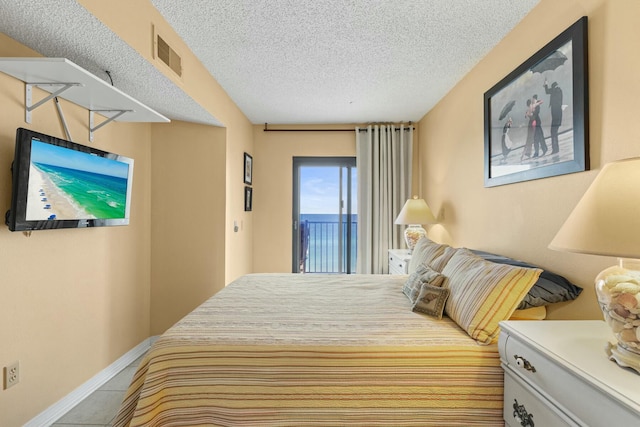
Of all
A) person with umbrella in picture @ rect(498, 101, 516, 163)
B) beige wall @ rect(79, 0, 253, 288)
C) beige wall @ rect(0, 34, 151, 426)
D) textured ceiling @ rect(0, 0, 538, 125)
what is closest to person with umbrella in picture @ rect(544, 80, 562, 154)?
person with umbrella in picture @ rect(498, 101, 516, 163)

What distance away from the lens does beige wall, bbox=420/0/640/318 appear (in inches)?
53.7

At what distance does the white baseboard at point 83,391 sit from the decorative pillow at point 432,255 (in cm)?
255

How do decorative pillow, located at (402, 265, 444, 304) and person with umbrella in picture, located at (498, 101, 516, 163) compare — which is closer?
decorative pillow, located at (402, 265, 444, 304)

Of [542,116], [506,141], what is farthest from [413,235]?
[542,116]

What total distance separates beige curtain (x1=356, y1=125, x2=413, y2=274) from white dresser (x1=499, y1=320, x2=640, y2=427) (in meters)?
3.00

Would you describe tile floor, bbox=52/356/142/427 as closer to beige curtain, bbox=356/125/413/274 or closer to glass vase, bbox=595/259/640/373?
glass vase, bbox=595/259/640/373

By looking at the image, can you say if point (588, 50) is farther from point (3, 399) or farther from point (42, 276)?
point (3, 399)

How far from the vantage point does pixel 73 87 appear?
70.5 inches

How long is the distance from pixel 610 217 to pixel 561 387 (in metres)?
0.55

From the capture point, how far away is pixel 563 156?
1.67 m

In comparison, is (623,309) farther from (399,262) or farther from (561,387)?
(399,262)

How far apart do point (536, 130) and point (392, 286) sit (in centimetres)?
141

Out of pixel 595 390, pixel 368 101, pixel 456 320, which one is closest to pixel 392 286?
pixel 456 320

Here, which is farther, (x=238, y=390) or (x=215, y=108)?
(x=215, y=108)
